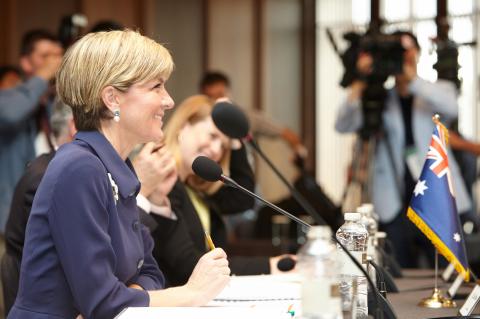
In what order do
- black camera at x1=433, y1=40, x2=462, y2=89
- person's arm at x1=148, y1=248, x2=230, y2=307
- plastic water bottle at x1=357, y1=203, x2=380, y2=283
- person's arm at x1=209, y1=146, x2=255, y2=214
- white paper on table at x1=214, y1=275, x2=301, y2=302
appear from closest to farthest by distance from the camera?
person's arm at x1=148, y1=248, x2=230, y2=307 → white paper on table at x1=214, y1=275, x2=301, y2=302 → plastic water bottle at x1=357, y1=203, x2=380, y2=283 → person's arm at x1=209, y1=146, x2=255, y2=214 → black camera at x1=433, y1=40, x2=462, y2=89

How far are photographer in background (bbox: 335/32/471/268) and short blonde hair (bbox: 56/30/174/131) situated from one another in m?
2.40

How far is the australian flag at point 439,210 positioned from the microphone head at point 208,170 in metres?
0.60

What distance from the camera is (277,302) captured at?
2000 mm

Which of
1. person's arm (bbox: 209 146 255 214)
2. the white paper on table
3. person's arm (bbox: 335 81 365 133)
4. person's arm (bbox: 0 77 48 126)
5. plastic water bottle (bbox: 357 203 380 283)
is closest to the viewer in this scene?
the white paper on table

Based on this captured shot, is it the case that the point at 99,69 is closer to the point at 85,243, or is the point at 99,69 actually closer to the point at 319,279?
the point at 85,243

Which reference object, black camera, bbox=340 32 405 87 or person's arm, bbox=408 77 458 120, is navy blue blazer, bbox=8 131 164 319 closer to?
person's arm, bbox=408 77 458 120

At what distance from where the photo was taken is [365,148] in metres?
4.71

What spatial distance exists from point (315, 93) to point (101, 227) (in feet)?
23.5

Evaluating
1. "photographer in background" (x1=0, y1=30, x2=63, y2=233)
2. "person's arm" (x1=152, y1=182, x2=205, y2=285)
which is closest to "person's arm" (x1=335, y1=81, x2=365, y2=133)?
"photographer in background" (x1=0, y1=30, x2=63, y2=233)

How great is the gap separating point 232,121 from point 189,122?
0.89 metres

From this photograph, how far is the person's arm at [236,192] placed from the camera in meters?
3.40

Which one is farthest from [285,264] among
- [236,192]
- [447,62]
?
[447,62]

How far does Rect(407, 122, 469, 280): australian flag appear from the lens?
229cm

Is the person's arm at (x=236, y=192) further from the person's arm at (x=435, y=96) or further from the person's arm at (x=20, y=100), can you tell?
the person's arm at (x=435, y=96)
